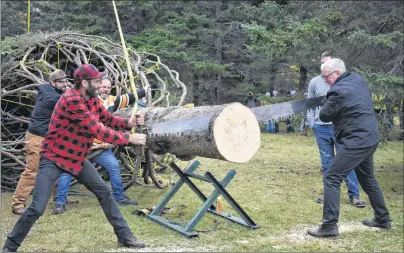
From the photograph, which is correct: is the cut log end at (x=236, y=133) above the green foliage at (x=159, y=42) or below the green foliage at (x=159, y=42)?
above

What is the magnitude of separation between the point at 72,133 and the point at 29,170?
208 cm

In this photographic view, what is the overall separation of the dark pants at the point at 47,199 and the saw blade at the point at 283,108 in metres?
1.87

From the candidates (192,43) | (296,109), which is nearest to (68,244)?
(296,109)

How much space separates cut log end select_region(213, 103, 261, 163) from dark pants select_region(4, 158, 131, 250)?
124cm

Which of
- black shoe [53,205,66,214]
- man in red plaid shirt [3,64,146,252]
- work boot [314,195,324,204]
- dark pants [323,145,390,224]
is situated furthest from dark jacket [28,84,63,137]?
work boot [314,195,324,204]

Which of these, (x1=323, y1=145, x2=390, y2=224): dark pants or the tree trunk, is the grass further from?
the tree trunk

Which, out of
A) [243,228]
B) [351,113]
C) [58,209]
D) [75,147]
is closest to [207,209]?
[243,228]

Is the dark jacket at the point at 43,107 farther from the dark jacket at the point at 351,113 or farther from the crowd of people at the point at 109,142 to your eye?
the dark jacket at the point at 351,113

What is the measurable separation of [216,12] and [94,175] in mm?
17401

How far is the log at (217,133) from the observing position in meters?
4.75

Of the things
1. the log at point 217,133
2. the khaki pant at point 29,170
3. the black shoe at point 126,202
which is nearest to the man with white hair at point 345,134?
the log at point 217,133

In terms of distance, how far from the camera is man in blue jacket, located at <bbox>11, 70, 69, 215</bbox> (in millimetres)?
5930

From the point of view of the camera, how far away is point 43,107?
19.8 feet

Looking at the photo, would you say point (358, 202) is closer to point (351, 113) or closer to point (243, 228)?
point (351, 113)
